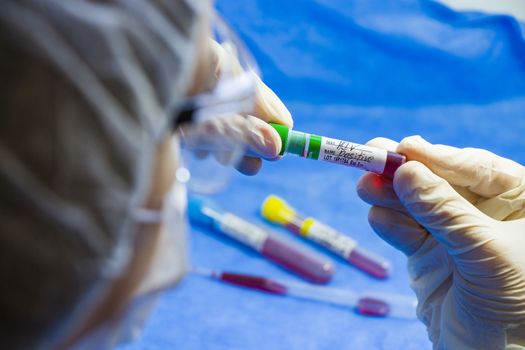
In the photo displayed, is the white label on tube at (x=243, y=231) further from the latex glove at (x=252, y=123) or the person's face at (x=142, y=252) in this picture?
the person's face at (x=142, y=252)

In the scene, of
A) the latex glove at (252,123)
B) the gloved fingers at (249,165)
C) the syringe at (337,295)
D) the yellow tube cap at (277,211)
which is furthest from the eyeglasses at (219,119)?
the yellow tube cap at (277,211)

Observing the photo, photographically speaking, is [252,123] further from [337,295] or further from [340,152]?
[337,295]

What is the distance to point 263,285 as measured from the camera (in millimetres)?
1318

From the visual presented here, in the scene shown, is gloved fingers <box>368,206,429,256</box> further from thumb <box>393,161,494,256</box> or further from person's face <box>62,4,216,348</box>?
person's face <box>62,4,216,348</box>

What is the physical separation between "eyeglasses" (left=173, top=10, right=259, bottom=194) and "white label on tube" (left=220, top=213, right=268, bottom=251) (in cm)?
58

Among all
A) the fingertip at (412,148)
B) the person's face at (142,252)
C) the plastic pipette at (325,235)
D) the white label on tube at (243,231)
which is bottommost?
the white label on tube at (243,231)

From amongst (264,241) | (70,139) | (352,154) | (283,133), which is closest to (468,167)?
(352,154)

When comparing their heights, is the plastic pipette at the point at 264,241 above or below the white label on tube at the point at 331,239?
below

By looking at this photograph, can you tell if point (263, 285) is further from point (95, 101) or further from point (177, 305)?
point (95, 101)

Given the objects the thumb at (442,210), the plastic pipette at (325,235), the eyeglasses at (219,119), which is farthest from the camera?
the plastic pipette at (325,235)

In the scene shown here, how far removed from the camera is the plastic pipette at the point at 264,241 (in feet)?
4.45

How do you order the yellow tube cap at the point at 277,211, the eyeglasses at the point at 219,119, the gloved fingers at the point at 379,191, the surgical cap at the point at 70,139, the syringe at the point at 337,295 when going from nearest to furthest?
the surgical cap at the point at 70,139 → the eyeglasses at the point at 219,119 → the gloved fingers at the point at 379,191 → the syringe at the point at 337,295 → the yellow tube cap at the point at 277,211

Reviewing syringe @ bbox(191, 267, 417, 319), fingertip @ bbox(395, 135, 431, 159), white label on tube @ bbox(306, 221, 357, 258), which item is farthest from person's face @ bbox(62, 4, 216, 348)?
white label on tube @ bbox(306, 221, 357, 258)

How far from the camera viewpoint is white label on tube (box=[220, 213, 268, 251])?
1.42 meters
